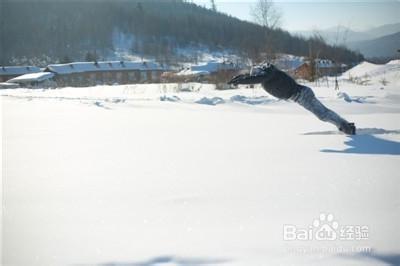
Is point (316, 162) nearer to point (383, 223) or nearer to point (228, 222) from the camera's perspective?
point (383, 223)

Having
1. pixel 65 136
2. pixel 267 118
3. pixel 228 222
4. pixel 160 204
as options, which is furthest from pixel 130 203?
pixel 267 118

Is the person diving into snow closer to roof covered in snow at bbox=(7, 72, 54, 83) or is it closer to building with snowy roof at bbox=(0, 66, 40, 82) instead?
roof covered in snow at bbox=(7, 72, 54, 83)

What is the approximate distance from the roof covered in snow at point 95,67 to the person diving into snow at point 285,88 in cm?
3344

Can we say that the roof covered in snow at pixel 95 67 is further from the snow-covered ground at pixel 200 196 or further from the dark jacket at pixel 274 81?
the dark jacket at pixel 274 81

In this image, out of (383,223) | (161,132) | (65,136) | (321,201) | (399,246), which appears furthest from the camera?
(161,132)

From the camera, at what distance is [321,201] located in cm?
120

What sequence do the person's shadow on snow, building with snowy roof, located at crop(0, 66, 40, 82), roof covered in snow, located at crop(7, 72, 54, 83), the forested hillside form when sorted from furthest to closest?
the forested hillside → building with snowy roof, located at crop(0, 66, 40, 82) → roof covered in snow, located at crop(7, 72, 54, 83) → the person's shadow on snow

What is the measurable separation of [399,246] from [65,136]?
2.03m

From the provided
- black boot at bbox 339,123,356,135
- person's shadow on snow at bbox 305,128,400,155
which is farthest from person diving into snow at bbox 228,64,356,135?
person's shadow on snow at bbox 305,128,400,155

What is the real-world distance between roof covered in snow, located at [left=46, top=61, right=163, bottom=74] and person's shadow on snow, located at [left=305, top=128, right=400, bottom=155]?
33.8 meters

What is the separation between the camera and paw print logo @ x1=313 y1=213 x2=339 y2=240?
1017mm

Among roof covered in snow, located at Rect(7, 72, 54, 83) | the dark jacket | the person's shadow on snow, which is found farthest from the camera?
roof covered in snow, located at Rect(7, 72, 54, 83)

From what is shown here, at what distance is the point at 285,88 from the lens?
2.34 m

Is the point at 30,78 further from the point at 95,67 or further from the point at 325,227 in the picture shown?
the point at 325,227
